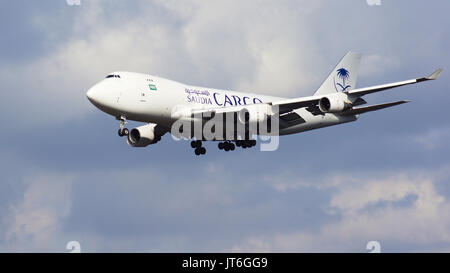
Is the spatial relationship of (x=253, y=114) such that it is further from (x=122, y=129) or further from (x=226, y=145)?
(x=122, y=129)

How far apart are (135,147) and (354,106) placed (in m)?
17.3

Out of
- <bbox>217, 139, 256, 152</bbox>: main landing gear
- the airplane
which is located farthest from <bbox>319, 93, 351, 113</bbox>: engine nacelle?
<bbox>217, 139, 256, 152</bbox>: main landing gear

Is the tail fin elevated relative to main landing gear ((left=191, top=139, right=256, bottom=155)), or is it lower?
elevated

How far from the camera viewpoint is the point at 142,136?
204ft

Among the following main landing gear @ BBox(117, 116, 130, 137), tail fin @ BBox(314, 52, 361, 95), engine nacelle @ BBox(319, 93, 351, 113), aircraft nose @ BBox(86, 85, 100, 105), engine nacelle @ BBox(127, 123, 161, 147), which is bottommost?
main landing gear @ BBox(117, 116, 130, 137)

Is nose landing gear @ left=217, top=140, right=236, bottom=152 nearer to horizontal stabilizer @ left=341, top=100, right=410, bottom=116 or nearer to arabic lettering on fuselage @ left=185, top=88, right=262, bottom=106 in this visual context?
arabic lettering on fuselage @ left=185, top=88, right=262, bottom=106

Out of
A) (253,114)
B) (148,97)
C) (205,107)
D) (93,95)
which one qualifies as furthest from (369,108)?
(93,95)

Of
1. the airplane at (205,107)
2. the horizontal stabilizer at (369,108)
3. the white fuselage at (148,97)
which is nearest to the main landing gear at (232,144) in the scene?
the airplane at (205,107)

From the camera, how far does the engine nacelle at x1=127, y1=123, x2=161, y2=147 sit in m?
62.3

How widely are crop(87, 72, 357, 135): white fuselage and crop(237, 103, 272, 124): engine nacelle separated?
2.87m
